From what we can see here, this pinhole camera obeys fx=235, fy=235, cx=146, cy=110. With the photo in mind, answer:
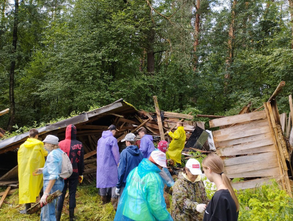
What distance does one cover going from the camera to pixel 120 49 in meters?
15.0

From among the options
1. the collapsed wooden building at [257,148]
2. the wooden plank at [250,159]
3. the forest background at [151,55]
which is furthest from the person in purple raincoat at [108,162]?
the forest background at [151,55]

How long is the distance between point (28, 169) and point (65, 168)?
1150mm

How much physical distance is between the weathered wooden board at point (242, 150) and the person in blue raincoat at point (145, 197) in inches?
155

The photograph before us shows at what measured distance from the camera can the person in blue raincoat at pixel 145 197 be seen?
2.70 meters

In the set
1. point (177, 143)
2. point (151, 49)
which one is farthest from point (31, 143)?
point (151, 49)

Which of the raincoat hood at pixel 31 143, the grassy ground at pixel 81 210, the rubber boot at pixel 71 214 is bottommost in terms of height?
the grassy ground at pixel 81 210

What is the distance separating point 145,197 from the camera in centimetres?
274

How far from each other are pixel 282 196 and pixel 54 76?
48.7ft

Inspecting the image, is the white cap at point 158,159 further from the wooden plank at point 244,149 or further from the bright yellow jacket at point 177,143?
the bright yellow jacket at point 177,143

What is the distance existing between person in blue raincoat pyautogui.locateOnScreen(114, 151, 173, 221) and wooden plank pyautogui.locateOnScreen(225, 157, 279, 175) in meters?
3.89

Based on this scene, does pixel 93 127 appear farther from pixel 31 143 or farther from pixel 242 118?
pixel 242 118

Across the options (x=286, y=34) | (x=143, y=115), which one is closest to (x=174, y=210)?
(x=143, y=115)

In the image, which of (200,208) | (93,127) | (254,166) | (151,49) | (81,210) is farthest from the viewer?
(151,49)

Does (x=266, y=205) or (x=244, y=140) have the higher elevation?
(x=244, y=140)
